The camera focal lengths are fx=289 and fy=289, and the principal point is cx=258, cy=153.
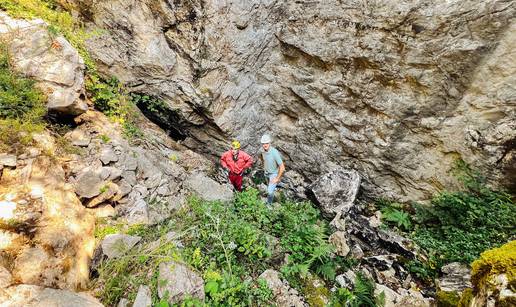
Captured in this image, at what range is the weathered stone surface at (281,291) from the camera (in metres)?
4.79

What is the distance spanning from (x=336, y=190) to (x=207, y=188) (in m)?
3.40

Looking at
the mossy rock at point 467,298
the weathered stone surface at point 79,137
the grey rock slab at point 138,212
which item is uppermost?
the mossy rock at point 467,298

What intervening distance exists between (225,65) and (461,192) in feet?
21.5

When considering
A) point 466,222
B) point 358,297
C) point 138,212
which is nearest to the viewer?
point 358,297

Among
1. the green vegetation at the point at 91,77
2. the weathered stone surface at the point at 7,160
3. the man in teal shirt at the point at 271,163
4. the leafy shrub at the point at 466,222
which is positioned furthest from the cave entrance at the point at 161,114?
the leafy shrub at the point at 466,222

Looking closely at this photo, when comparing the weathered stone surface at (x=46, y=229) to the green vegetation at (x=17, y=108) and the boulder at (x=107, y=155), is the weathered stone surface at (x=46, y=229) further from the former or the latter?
the boulder at (x=107, y=155)

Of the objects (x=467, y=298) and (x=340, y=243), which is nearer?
(x=467, y=298)

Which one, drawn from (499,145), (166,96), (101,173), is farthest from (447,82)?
(101,173)

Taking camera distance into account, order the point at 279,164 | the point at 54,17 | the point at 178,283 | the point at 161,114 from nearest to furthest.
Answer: the point at 178,283
the point at 54,17
the point at 279,164
the point at 161,114

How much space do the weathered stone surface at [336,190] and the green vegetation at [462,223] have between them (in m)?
1.32

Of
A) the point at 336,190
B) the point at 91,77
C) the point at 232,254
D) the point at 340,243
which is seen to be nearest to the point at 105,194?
the point at 232,254

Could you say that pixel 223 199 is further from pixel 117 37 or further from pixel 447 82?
pixel 447 82

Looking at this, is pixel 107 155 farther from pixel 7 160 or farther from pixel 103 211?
pixel 7 160

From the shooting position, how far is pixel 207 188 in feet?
22.5
